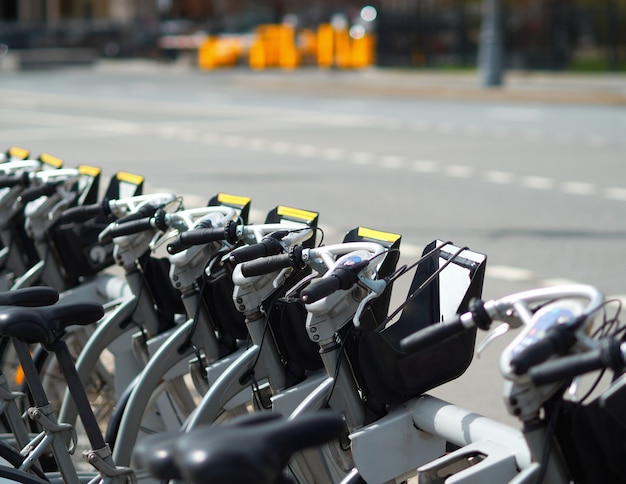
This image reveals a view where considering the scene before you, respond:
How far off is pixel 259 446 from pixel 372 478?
4.79 ft

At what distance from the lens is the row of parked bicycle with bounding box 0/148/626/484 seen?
2387 mm

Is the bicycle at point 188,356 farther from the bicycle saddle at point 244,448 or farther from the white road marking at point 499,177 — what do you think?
the white road marking at point 499,177

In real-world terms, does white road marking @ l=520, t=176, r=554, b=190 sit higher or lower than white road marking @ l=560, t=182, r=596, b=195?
lower

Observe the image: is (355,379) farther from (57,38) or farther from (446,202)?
(57,38)

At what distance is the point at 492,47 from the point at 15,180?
22.5m

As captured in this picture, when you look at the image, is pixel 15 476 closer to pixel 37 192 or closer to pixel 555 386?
pixel 555 386

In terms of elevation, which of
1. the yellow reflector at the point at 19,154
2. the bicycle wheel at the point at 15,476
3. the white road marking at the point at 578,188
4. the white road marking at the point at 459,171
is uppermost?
the yellow reflector at the point at 19,154

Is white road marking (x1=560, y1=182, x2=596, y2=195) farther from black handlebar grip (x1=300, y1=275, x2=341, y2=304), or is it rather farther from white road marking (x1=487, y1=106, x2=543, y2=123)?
black handlebar grip (x1=300, y1=275, x2=341, y2=304)

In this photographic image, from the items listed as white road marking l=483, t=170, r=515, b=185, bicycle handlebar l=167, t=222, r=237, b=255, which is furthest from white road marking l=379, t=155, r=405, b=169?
bicycle handlebar l=167, t=222, r=237, b=255

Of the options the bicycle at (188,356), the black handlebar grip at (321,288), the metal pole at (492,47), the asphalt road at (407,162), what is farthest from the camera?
the metal pole at (492,47)

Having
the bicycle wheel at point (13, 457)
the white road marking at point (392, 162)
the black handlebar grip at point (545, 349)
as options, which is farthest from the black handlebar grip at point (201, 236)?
the white road marking at point (392, 162)

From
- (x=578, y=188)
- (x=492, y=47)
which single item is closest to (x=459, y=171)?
(x=578, y=188)

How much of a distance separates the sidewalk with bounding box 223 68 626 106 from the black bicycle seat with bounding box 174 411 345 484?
22715 millimetres

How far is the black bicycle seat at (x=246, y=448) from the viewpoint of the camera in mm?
1785
